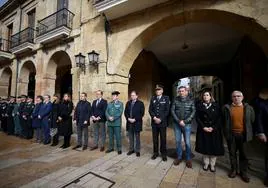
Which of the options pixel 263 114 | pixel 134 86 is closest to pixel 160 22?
pixel 263 114

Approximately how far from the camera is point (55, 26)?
8.43m

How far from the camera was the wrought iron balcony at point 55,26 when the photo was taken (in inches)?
303

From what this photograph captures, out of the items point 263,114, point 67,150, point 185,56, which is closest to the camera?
point 263,114

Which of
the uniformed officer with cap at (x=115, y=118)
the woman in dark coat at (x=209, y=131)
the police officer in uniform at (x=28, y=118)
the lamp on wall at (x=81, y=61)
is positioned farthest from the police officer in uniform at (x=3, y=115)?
the woman in dark coat at (x=209, y=131)

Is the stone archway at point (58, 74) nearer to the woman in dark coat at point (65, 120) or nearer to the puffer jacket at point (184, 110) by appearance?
the woman in dark coat at point (65, 120)

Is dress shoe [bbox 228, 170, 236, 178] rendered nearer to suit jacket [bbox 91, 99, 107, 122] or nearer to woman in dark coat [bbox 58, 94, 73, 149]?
suit jacket [bbox 91, 99, 107, 122]

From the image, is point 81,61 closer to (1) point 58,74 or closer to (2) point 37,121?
(2) point 37,121

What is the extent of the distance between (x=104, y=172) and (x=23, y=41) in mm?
9837

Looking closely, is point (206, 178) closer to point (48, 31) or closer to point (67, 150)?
point (67, 150)

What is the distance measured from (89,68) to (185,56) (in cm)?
532

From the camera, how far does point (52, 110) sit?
552cm

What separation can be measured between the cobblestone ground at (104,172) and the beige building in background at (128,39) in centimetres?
258

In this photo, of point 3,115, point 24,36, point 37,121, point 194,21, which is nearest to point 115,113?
point 37,121

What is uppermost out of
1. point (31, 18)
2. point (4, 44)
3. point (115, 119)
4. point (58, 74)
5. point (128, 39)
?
point (31, 18)
